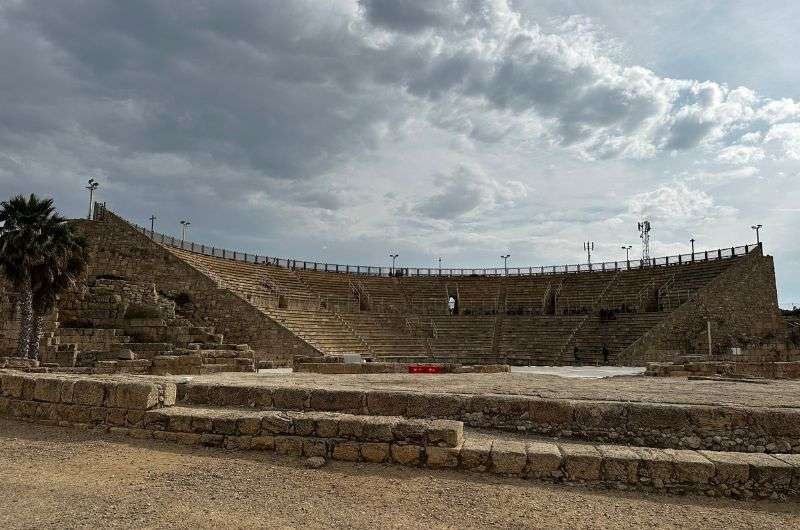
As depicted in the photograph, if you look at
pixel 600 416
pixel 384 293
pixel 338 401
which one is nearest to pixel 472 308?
pixel 384 293

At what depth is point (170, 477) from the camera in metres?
5.90

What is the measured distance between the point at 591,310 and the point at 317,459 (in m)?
35.8

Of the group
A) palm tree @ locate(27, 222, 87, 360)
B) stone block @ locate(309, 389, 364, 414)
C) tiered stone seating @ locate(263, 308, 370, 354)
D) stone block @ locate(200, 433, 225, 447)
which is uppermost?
palm tree @ locate(27, 222, 87, 360)

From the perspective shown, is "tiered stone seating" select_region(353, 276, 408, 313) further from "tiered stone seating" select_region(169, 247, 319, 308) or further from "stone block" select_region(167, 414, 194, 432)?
"stone block" select_region(167, 414, 194, 432)

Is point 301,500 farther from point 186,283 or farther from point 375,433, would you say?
point 186,283

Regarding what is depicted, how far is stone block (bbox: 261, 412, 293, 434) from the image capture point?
6980 millimetres

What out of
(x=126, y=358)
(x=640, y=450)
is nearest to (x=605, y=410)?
(x=640, y=450)

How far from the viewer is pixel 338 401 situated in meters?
8.37

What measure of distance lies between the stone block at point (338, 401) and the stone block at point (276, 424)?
1300 millimetres

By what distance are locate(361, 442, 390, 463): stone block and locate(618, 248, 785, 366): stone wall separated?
2727 cm

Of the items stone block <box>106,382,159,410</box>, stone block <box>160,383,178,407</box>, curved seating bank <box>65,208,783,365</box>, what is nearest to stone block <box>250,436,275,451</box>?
stone block <box>106,382,159,410</box>

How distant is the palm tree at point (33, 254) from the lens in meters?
20.0

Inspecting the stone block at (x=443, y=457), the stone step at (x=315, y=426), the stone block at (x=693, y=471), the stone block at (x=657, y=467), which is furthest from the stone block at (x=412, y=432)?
the stone block at (x=693, y=471)

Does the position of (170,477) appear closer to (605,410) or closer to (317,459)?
(317,459)
